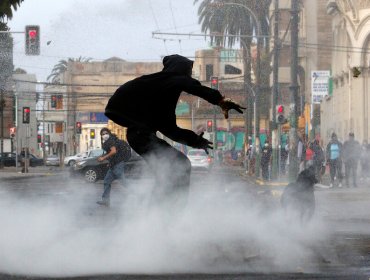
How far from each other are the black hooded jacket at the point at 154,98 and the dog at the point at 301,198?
296cm

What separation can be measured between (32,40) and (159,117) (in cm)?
2632

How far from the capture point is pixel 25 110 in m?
54.6

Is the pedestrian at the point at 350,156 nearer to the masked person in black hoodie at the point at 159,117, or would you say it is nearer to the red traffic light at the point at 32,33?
the red traffic light at the point at 32,33

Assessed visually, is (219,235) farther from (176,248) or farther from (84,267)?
(84,267)

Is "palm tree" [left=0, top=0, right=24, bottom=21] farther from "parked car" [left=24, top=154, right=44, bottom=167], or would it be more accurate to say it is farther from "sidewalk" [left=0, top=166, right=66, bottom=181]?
"parked car" [left=24, top=154, right=44, bottom=167]

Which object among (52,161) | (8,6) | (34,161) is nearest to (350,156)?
(8,6)

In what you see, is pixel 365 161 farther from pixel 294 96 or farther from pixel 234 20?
pixel 234 20

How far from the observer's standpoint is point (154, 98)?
743 centimetres

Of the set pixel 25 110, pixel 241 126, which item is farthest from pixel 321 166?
pixel 241 126

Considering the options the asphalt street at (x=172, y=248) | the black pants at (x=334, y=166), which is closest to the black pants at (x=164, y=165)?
the asphalt street at (x=172, y=248)

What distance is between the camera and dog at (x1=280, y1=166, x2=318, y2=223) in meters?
10.4

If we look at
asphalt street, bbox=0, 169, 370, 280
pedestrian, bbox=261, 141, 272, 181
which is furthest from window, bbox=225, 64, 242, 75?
asphalt street, bbox=0, 169, 370, 280

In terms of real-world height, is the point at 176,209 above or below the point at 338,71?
below

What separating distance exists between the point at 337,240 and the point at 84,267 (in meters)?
3.38
